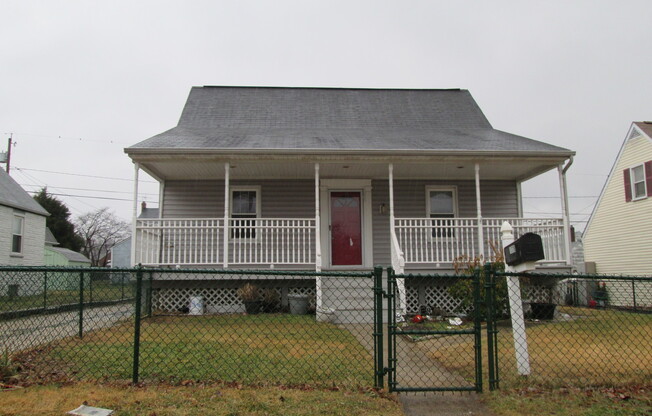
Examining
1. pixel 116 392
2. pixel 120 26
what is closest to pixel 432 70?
pixel 120 26

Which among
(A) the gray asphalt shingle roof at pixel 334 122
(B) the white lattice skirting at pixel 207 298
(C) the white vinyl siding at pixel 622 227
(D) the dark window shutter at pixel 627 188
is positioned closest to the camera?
(B) the white lattice skirting at pixel 207 298

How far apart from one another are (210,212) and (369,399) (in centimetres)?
868

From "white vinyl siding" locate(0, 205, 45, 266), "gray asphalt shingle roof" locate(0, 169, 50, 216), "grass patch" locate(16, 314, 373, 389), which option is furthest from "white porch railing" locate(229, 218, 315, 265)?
"gray asphalt shingle roof" locate(0, 169, 50, 216)

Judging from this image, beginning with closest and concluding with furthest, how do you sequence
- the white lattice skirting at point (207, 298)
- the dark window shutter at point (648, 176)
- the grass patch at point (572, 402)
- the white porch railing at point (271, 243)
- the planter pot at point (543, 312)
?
the grass patch at point (572, 402), the planter pot at point (543, 312), the white porch railing at point (271, 243), the white lattice skirting at point (207, 298), the dark window shutter at point (648, 176)

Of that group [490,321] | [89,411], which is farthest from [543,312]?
[89,411]

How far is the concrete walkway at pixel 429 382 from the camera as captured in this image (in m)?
3.71

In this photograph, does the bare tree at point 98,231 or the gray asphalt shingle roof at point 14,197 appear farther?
the bare tree at point 98,231

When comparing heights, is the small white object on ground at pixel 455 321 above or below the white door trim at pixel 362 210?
below

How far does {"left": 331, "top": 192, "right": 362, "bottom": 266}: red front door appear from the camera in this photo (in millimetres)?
11539

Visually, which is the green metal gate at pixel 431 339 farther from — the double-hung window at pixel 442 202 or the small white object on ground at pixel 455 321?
the double-hung window at pixel 442 202

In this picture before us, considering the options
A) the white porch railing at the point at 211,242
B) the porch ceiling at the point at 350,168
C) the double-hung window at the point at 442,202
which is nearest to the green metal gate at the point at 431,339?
the double-hung window at the point at 442,202

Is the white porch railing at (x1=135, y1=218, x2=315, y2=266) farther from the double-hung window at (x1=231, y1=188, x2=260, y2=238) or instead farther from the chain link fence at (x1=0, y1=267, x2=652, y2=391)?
the chain link fence at (x1=0, y1=267, x2=652, y2=391)

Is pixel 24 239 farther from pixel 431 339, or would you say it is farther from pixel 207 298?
pixel 431 339

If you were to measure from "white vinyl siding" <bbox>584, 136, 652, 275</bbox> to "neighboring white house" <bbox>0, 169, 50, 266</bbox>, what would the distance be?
74.2 ft
